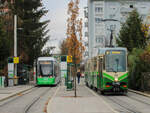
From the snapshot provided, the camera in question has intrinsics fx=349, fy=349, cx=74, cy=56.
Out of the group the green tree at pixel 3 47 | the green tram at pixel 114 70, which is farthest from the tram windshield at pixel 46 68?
the green tram at pixel 114 70

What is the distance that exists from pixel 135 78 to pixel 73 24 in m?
8.55

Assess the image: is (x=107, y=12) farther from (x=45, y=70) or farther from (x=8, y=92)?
(x=8, y=92)

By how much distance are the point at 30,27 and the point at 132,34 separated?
1887 centimetres

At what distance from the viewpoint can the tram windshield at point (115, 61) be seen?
77.9ft

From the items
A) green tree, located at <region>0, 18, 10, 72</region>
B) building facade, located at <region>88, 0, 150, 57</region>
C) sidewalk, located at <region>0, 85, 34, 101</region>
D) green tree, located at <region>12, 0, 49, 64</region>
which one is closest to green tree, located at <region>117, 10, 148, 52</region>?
sidewalk, located at <region>0, 85, 34, 101</region>

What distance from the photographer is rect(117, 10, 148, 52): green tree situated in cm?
3584

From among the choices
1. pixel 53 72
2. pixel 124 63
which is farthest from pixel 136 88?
pixel 53 72

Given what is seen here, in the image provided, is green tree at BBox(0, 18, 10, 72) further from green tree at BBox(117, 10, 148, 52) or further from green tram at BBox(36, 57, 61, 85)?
green tree at BBox(117, 10, 148, 52)

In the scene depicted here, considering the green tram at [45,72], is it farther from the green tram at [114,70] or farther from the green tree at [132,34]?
the green tram at [114,70]

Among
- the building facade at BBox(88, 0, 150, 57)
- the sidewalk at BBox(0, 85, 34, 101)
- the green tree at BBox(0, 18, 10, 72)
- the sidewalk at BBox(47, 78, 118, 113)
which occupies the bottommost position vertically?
the sidewalk at BBox(47, 78, 118, 113)

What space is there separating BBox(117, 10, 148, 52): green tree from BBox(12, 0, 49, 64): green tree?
16.8 m

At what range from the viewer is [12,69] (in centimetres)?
3812

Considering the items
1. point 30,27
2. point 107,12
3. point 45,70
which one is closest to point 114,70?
point 45,70

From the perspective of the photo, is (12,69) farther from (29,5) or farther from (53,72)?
(29,5)
